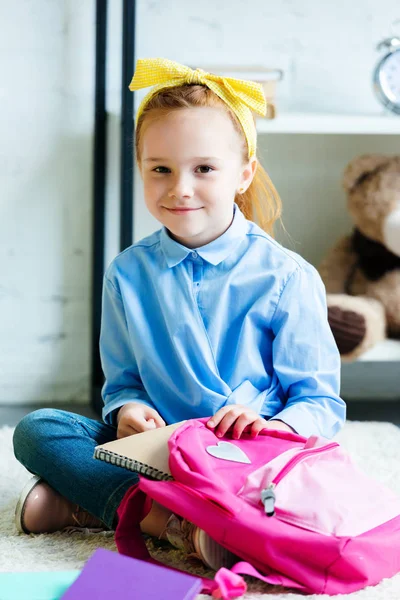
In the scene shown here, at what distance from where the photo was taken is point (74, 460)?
104cm

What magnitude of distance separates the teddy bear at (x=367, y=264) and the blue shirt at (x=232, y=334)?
1.94 feet

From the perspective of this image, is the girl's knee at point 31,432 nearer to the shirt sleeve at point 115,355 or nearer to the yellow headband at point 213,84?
the shirt sleeve at point 115,355

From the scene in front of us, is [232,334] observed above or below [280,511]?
above

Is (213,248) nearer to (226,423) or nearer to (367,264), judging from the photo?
(226,423)

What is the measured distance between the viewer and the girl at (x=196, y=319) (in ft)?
3.39

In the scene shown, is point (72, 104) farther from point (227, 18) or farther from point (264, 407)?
point (264, 407)

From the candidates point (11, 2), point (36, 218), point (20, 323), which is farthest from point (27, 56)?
point (20, 323)

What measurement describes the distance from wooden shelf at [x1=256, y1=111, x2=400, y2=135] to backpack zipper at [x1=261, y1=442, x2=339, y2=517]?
0.84 meters

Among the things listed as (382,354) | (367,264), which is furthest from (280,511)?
(367,264)

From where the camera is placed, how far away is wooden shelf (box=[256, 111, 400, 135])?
5.30ft

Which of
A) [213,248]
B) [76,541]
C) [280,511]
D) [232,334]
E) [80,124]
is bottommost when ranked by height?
[76,541]

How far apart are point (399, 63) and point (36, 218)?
81 cm

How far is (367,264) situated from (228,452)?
1.01 m

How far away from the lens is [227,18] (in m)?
1.84
